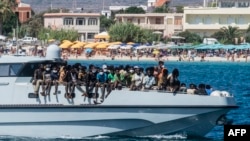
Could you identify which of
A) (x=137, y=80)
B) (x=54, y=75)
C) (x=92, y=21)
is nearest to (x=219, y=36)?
(x=92, y=21)

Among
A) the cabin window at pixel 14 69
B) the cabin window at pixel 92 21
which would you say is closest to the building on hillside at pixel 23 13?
the cabin window at pixel 92 21

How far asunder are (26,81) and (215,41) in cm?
10960

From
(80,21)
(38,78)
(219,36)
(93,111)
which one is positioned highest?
(38,78)

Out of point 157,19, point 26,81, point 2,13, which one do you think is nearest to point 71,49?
point 2,13

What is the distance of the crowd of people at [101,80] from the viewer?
31484 mm

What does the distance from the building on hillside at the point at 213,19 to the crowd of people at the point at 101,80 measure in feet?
401

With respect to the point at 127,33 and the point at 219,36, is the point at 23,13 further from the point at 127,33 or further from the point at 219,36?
the point at 219,36

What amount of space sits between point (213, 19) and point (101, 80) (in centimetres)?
12329

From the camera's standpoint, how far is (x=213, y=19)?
154 meters

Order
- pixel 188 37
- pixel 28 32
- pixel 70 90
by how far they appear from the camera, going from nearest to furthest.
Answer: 1. pixel 70 90
2. pixel 188 37
3. pixel 28 32

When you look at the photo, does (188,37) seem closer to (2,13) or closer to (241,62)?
(241,62)

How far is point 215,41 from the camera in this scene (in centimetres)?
14025

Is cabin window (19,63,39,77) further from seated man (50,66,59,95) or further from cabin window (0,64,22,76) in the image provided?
seated man (50,66,59,95)

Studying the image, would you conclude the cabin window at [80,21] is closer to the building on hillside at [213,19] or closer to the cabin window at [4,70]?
the building on hillside at [213,19]
